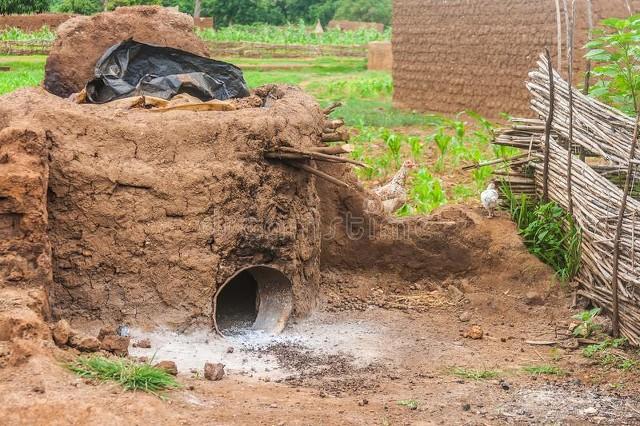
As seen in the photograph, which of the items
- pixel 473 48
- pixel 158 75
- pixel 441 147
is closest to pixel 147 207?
pixel 158 75

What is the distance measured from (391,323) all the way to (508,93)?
834 cm

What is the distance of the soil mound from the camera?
7.45 m

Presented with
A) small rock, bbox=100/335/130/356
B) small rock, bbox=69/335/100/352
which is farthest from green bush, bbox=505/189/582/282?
small rock, bbox=69/335/100/352

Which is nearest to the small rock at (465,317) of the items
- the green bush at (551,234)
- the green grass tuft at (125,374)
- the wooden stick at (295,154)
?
the green bush at (551,234)

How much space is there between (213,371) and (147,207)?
1.16 m

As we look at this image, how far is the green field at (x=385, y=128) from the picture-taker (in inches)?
394

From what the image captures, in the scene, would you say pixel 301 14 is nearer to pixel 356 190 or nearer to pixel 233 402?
pixel 356 190

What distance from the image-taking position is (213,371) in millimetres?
4945

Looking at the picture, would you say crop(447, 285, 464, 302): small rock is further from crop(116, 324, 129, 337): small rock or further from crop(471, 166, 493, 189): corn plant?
crop(471, 166, 493, 189): corn plant

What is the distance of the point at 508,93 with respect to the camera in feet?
46.1

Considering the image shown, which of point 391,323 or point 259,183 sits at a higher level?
point 259,183

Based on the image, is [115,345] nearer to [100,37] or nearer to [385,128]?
[100,37]

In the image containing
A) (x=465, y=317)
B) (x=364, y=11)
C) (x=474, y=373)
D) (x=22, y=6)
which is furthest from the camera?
(x=364, y=11)

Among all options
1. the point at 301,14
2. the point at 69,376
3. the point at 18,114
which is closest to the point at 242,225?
the point at 18,114
